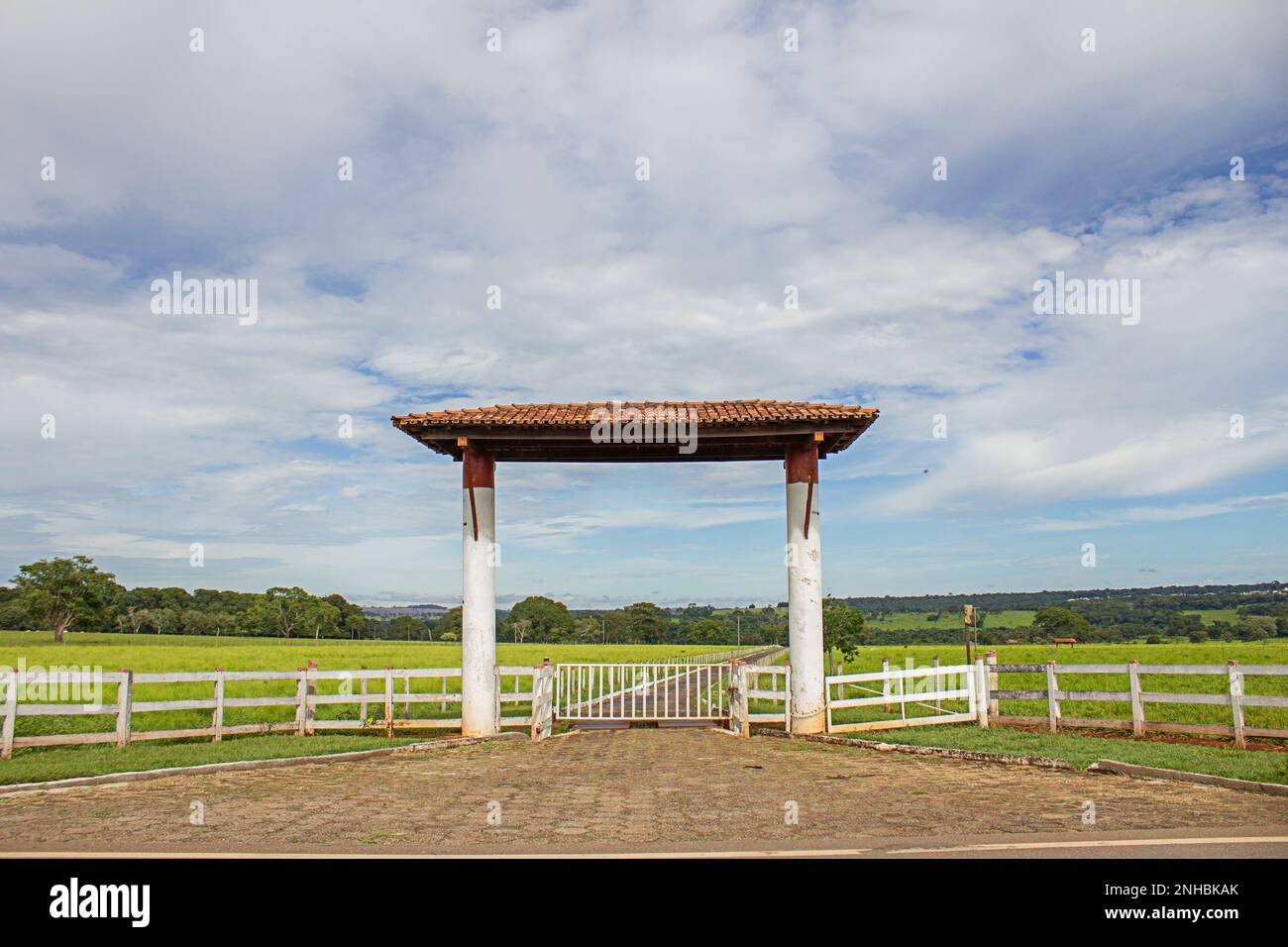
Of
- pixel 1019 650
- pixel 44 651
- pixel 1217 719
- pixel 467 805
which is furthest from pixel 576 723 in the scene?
pixel 1019 650

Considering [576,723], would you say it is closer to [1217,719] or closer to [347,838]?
[347,838]

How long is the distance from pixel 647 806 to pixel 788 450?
9390 millimetres

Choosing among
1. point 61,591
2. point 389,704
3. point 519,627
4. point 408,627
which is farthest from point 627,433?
point 408,627

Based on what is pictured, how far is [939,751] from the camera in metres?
13.2

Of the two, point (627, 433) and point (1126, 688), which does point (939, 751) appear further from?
point (1126, 688)

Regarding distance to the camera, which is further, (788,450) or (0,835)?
(788,450)

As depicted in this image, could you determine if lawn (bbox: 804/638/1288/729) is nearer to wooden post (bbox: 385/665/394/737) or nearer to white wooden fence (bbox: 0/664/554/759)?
white wooden fence (bbox: 0/664/554/759)

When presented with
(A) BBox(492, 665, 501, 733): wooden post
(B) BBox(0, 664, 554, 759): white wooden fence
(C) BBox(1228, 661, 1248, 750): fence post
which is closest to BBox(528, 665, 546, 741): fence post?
(B) BBox(0, 664, 554, 759): white wooden fence

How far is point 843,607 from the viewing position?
33.6 m

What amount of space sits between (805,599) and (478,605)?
246 inches

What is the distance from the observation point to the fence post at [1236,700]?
1323cm

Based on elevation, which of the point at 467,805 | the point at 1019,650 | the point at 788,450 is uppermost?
the point at 788,450

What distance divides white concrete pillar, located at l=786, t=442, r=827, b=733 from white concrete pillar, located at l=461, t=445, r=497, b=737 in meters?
5.75

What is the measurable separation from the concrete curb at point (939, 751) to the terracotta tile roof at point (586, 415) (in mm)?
5781
